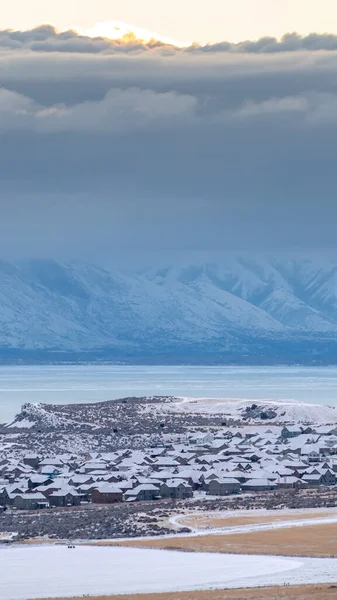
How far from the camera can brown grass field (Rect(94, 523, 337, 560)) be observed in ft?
214

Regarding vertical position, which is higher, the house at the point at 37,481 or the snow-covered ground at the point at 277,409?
the house at the point at 37,481

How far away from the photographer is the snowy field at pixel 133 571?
57.0 meters

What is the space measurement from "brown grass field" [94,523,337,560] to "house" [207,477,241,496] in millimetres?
16700

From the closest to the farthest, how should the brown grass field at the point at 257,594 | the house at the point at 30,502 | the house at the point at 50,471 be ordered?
the brown grass field at the point at 257,594
the house at the point at 30,502
the house at the point at 50,471

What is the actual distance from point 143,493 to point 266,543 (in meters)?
19.0

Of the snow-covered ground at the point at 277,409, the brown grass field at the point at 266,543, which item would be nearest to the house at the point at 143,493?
the brown grass field at the point at 266,543

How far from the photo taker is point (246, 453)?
103875mm

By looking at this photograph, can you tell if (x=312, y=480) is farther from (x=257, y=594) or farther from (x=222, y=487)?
(x=257, y=594)

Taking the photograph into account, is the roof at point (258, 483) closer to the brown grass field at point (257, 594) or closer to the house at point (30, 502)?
the house at point (30, 502)

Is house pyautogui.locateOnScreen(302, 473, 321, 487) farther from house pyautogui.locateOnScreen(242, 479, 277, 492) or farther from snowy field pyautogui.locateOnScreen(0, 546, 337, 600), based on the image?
snowy field pyautogui.locateOnScreen(0, 546, 337, 600)

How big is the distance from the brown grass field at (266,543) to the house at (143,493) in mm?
15600

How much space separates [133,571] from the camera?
6025cm

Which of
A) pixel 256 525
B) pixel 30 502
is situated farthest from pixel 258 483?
pixel 256 525

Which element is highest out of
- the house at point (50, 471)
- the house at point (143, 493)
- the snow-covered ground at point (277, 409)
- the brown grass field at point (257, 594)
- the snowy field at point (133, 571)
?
the brown grass field at point (257, 594)
